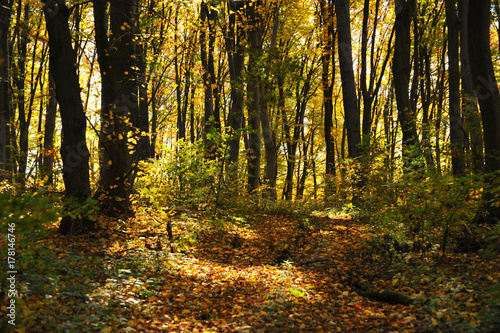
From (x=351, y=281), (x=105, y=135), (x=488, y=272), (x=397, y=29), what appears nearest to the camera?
(x=488, y=272)

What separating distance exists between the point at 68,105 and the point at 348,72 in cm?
936

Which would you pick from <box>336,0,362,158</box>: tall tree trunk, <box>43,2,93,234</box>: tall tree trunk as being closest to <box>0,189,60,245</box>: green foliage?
<box>43,2,93,234</box>: tall tree trunk

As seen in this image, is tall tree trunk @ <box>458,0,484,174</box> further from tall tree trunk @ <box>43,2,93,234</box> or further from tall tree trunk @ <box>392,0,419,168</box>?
tall tree trunk @ <box>43,2,93,234</box>

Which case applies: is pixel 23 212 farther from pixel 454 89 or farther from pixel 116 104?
pixel 454 89

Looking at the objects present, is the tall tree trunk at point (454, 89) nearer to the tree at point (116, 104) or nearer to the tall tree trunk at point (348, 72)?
the tall tree trunk at point (348, 72)

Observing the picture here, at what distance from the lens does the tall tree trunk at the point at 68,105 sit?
645 centimetres

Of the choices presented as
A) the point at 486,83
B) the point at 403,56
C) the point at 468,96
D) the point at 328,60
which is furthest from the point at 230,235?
the point at 328,60

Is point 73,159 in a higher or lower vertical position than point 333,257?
higher

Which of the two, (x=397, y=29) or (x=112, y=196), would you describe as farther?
(x=397, y=29)

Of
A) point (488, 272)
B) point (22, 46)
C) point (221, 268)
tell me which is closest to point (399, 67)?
point (488, 272)

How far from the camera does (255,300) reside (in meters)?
5.03

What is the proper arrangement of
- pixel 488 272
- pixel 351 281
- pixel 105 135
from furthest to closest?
pixel 105 135
pixel 351 281
pixel 488 272

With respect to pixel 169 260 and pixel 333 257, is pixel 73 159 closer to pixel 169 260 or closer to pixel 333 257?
pixel 169 260

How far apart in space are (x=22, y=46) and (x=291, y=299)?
57.7 ft
